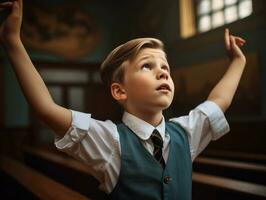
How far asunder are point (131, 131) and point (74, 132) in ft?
0.45

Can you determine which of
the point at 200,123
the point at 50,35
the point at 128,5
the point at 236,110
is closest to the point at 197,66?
the point at 236,110

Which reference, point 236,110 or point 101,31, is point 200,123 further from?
point 236,110

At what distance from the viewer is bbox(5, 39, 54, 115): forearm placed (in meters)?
0.58

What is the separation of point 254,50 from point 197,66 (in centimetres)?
72

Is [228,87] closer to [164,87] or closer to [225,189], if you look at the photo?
[164,87]

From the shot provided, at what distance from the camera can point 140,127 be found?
2.28 ft

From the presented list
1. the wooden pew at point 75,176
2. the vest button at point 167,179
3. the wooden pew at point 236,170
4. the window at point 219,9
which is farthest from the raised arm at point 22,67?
the window at point 219,9

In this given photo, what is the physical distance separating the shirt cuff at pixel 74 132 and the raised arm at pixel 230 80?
1.19ft

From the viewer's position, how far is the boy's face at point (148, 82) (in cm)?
65

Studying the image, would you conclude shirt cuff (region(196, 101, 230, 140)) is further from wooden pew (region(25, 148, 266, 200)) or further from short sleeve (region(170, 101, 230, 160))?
wooden pew (region(25, 148, 266, 200))

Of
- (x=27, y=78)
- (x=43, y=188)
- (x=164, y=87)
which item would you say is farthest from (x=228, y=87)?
(x=43, y=188)

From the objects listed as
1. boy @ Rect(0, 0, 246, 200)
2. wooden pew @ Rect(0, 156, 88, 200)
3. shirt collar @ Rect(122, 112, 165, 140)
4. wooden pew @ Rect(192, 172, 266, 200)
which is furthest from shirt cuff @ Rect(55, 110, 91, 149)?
wooden pew @ Rect(192, 172, 266, 200)

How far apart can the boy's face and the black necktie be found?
56 millimetres

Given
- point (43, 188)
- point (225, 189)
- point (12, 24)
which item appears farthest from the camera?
point (43, 188)
